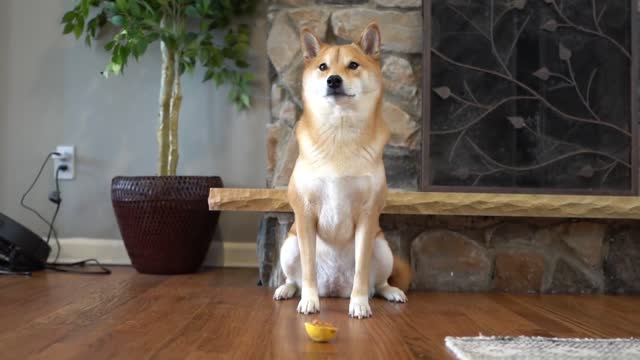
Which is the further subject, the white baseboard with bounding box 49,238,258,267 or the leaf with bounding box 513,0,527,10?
the white baseboard with bounding box 49,238,258,267

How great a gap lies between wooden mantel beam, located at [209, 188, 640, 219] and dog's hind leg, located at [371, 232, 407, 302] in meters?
0.23

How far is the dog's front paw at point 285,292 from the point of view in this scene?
171 cm

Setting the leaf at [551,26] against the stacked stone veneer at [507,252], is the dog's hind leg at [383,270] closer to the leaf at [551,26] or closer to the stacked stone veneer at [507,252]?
the stacked stone veneer at [507,252]

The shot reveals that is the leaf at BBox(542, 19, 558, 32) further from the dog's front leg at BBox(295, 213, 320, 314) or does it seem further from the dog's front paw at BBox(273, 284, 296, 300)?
the dog's front paw at BBox(273, 284, 296, 300)

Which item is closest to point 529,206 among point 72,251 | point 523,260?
point 523,260

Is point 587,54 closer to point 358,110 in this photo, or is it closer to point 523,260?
point 523,260

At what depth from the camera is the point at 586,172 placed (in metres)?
2.06

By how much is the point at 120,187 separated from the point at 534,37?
5.23ft

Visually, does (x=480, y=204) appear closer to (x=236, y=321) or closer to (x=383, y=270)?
(x=383, y=270)

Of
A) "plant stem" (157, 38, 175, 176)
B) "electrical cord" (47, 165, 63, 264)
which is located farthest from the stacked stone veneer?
"electrical cord" (47, 165, 63, 264)

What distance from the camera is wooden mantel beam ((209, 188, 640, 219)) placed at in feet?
6.18

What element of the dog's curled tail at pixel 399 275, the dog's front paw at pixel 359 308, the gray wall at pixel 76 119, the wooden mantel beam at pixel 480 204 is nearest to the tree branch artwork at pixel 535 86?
the wooden mantel beam at pixel 480 204

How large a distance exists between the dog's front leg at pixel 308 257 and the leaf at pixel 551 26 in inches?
45.7

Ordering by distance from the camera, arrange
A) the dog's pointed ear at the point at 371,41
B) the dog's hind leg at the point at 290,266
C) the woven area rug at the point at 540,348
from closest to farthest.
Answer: the woven area rug at the point at 540,348 < the dog's pointed ear at the point at 371,41 < the dog's hind leg at the point at 290,266
